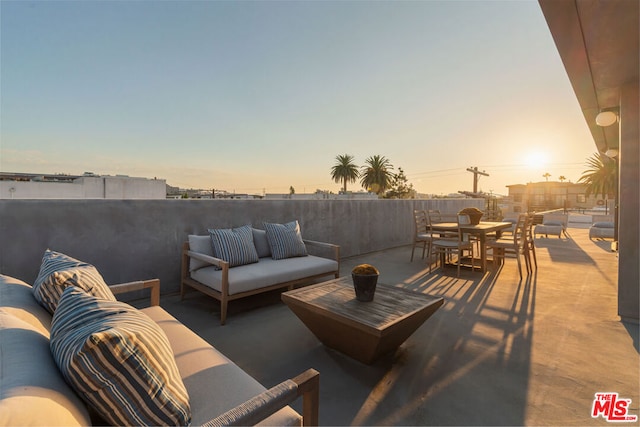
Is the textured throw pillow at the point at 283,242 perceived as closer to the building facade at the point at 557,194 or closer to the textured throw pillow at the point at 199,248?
the textured throw pillow at the point at 199,248

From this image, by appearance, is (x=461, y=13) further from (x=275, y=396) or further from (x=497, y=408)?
(x=275, y=396)

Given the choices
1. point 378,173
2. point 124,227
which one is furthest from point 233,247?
point 378,173

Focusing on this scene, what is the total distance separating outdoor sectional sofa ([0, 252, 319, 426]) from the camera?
58 centimetres

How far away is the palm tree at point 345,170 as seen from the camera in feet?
96.3

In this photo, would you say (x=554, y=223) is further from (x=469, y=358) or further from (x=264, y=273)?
(x=264, y=273)

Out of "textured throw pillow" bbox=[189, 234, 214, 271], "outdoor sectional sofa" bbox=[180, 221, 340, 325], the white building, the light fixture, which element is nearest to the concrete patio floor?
"outdoor sectional sofa" bbox=[180, 221, 340, 325]

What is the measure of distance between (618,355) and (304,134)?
28.2 ft

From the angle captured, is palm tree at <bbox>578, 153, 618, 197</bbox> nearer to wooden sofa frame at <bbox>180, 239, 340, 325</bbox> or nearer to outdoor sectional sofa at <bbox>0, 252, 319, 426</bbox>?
wooden sofa frame at <bbox>180, 239, 340, 325</bbox>

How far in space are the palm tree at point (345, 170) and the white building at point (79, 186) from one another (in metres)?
21.0

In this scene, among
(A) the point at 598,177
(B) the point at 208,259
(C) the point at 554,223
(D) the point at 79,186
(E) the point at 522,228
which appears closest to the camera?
(B) the point at 208,259

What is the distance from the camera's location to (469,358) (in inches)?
78.9

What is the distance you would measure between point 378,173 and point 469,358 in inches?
984

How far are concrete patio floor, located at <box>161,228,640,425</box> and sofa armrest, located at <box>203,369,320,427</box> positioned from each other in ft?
2.15

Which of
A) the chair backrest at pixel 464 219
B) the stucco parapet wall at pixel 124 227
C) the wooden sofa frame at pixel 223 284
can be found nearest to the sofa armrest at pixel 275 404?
the wooden sofa frame at pixel 223 284
